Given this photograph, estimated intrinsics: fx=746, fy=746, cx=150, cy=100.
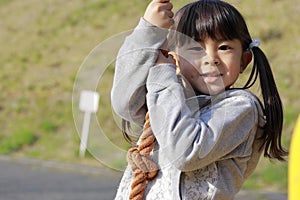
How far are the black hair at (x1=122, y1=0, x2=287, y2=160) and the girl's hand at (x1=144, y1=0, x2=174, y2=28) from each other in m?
0.05

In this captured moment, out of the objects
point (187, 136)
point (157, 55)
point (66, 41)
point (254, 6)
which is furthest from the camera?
point (66, 41)

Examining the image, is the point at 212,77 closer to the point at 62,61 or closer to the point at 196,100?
the point at 196,100

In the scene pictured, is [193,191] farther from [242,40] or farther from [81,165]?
[81,165]

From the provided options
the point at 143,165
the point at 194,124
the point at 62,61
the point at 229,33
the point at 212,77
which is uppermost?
the point at 229,33

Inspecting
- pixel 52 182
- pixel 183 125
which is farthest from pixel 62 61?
pixel 183 125

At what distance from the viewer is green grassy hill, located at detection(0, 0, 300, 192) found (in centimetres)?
1320

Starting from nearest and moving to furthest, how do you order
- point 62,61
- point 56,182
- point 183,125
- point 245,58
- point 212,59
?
point 183,125, point 212,59, point 245,58, point 56,182, point 62,61

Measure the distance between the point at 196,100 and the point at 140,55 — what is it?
202 millimetres

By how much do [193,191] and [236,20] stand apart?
0.52 m

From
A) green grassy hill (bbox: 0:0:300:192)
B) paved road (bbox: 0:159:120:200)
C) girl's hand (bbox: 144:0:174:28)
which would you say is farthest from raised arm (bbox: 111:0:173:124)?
green grassy hill (bbox: 0:0:300:192)

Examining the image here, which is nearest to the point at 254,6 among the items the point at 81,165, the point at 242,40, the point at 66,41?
the point at 66,41

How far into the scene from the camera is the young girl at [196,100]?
6.57 ft

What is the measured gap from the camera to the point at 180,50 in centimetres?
212

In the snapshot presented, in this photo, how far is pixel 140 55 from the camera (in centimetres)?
210
